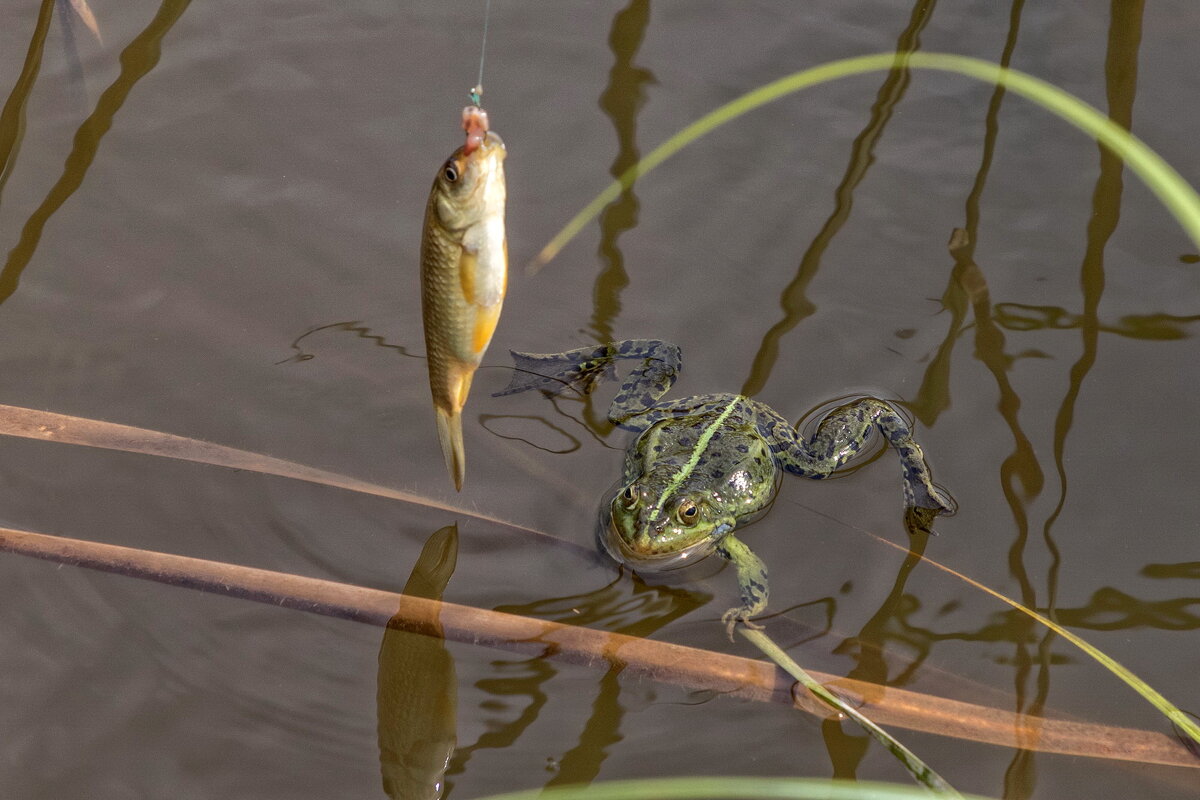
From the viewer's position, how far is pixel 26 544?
443cm

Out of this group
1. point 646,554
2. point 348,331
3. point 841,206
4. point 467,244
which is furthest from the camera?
point 841,206

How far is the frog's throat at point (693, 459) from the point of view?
15.9 ft

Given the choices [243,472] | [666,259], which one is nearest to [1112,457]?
[666,259]

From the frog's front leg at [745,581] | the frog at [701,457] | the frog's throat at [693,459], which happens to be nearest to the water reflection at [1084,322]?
the frog at [701,457]

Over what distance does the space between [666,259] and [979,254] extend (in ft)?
6.24

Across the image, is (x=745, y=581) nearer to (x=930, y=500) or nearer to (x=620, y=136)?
(x=930, y=500)

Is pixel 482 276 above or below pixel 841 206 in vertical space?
above

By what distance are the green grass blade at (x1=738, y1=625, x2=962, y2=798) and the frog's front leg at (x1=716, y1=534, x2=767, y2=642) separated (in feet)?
0.20

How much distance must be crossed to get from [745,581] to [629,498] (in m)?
0.67

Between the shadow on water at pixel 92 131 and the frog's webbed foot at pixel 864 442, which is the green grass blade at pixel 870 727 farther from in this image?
the shadow on water at pixel 92 131

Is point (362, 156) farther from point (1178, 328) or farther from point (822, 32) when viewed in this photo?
point (1178, 328)

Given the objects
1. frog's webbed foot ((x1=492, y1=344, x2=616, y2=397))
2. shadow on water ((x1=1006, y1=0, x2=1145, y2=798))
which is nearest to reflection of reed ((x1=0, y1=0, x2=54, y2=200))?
frog's webbed foot ((x1=492, y1=344, x2=616, y2=397))

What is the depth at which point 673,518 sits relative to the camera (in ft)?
15.8

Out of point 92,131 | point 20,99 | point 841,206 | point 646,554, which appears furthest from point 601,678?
point 20,99
